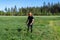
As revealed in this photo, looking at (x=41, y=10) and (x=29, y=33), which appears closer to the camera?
(x=29, y=33)

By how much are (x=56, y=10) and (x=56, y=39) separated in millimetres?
124714

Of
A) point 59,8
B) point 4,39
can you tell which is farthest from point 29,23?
point 59,8

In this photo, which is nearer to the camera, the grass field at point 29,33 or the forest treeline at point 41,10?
the grass field at point 29,33

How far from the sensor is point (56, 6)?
146 m

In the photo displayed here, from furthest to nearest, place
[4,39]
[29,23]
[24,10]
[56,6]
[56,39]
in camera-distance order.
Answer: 1. [56,6]
2. [24,10]
3. [29,23]
4. [56,39]
5. [4,39]

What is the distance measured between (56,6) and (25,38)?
134234mm

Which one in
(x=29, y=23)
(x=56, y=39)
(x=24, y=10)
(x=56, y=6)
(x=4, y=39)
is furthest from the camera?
(x=56, y=6)

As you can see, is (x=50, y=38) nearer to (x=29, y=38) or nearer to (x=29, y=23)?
(x=29, y=38)

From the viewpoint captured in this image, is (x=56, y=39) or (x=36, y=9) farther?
(x=36, y=9)

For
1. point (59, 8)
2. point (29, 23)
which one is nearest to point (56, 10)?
point (59, 8)

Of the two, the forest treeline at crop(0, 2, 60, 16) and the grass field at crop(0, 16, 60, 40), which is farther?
the forest treeline at crop(0, 2, 60, 16)

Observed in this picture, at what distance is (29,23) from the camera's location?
666 inches

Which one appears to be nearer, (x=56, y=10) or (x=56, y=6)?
(x=56, y=10)

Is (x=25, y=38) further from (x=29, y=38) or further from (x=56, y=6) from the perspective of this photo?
(x=56, y=6)
